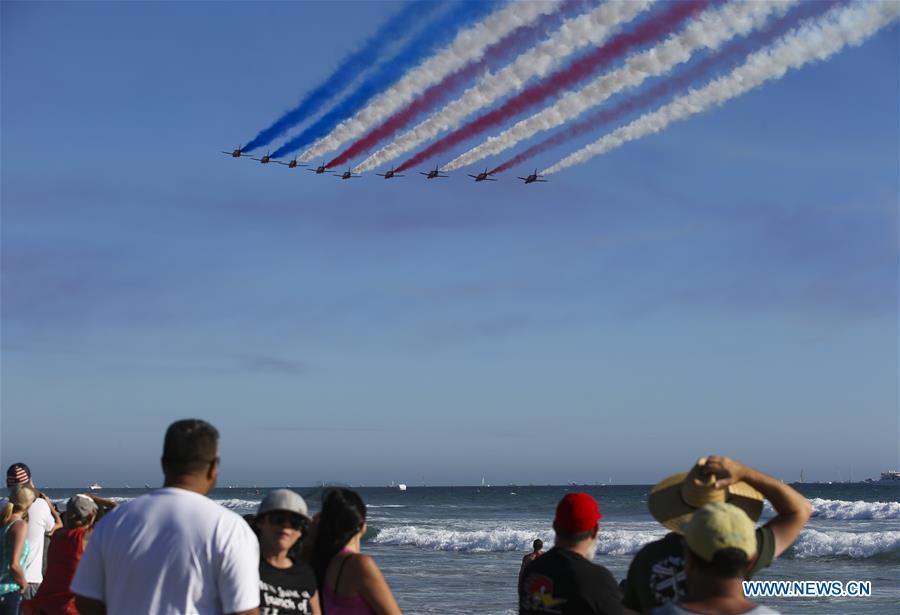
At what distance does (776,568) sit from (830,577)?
6.65 feet

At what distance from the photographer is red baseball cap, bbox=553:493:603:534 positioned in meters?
4.28

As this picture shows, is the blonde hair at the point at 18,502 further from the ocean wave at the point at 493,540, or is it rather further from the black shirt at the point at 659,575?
the ocean wave at the point at 493,540

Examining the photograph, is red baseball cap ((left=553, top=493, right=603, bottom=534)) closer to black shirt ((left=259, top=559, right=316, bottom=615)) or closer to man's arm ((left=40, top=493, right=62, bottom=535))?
black shirt ((left=259, top=559, right=316, bottom=615))

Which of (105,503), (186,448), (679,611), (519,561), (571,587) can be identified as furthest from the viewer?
(519,561)

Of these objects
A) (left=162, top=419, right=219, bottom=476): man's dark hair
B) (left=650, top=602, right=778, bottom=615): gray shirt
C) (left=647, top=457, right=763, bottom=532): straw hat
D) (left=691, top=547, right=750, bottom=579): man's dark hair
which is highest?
(left=162, top=419, right=219, bottom=476): man's dark hair

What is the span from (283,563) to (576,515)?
1.39 metres

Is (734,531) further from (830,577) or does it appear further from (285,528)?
(830,577)

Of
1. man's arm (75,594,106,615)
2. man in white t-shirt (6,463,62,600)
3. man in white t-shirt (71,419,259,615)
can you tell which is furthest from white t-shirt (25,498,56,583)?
man in white t-shirt (71,419,259,615)

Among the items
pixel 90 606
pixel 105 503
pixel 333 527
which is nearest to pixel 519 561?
pixel 105 503

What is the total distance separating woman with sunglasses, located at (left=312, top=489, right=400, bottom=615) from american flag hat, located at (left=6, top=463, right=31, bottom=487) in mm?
4060

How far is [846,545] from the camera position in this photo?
3039 cm

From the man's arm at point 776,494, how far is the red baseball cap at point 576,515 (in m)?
0.59

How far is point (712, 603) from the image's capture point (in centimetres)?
323

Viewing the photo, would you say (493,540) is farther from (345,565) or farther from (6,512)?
(345,565)
